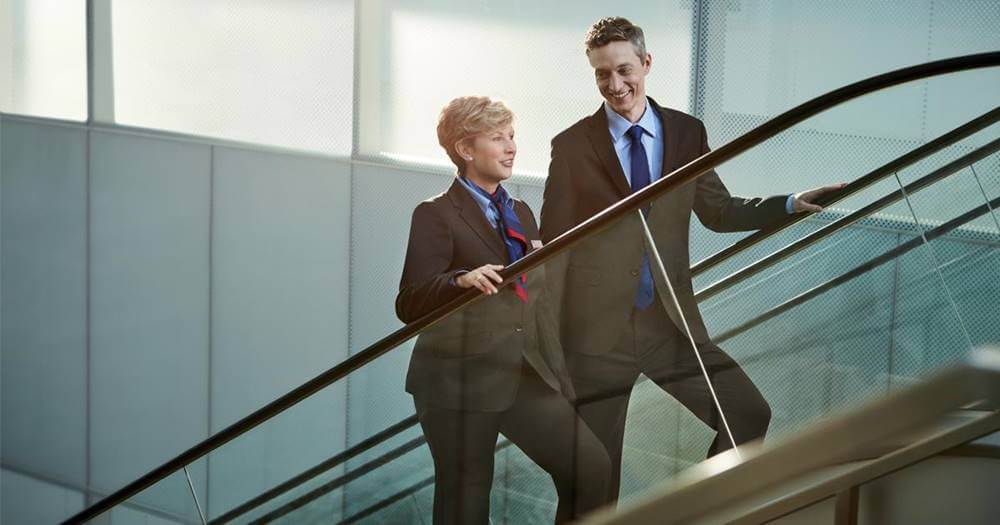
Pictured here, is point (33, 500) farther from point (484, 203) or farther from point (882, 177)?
point (882, 177)

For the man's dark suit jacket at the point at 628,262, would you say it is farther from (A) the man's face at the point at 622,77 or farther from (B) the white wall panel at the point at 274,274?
(B) the white wall panel at the point at 274,274

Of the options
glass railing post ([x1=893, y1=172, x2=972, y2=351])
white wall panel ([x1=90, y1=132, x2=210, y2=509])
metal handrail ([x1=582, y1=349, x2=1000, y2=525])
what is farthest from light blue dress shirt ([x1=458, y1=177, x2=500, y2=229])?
white wall panel ([x1=90, y1=132, x2=210, y2=509])

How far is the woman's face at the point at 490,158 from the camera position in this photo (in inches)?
152

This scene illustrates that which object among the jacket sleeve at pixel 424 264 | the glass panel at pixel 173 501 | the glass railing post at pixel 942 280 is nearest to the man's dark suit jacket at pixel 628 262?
the glass railing post at pixel 942 280

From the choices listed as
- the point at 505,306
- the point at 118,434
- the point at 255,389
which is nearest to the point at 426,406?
the point at 505,306

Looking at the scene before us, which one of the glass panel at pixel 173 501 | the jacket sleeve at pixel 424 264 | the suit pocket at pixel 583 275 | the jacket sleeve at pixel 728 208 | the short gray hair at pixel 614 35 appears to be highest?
the short gray hair at pixel 614 35

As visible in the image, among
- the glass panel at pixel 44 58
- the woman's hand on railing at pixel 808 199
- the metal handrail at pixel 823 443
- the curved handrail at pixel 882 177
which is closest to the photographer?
the metal handrail at pixel 823 443

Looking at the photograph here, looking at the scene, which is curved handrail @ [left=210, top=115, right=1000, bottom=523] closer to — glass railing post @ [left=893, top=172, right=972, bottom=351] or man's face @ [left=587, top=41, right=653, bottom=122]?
glass railing post @ [left=893, top=172, right=972, bottom=351]

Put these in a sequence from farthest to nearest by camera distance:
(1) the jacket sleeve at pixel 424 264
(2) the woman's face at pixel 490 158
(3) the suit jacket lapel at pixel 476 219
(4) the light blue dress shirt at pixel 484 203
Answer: (2) the woman's face at pixel 490 158 < (4) the light blue dress shirt at pixel 484 203 < (3) the suit jacket lapel at pixel 476 219 < (1) the jacket sleeve at pixel 424 264

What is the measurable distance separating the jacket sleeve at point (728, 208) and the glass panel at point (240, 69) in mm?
3383

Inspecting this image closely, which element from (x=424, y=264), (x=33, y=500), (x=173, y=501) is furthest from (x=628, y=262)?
(x=33, y=500)

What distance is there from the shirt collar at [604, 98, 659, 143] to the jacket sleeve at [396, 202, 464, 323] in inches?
34.2

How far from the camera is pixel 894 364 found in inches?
94.1

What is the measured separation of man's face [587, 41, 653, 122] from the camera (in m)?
4.13
